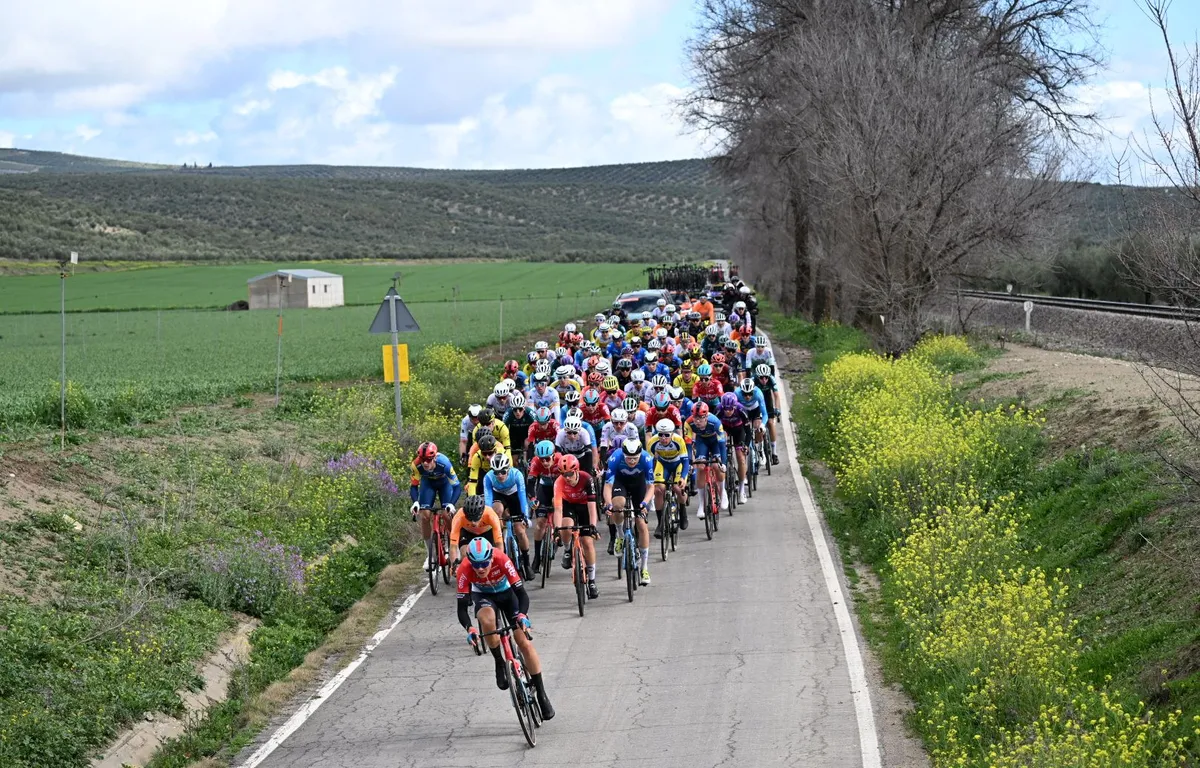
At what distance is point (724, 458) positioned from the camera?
18.8m

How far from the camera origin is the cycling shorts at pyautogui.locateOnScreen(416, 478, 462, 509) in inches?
612

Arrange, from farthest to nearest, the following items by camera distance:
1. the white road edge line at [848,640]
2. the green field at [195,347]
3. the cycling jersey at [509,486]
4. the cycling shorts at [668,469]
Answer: the green field at [195,347], the cycling shorts at [668,469], the cycling jersey at [509,486], the white road edge line at [848,640]

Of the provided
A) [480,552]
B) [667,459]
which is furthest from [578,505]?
[480,552]

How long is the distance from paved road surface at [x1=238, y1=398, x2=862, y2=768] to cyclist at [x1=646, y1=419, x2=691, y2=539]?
1234mm

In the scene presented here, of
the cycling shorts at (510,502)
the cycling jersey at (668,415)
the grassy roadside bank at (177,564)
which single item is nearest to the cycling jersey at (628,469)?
the cycling shorts at (510,502)

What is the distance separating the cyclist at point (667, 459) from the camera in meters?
16.5

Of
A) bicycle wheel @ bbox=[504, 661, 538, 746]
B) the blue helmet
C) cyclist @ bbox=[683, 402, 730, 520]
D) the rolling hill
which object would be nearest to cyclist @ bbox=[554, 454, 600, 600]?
cyclist @ bbox=[683, 402, 730, 520]

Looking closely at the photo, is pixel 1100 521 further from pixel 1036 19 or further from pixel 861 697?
pixel 1036 19

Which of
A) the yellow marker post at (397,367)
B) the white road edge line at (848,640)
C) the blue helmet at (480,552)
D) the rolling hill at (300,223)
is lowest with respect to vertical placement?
the white road edge line at (848,640)

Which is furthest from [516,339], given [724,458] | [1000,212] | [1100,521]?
[1100,521]

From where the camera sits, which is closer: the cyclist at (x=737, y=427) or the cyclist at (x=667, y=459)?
the cyclist at (x=667, y=459)

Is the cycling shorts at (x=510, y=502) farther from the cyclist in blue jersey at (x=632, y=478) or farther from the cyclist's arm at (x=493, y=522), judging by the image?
the cyclist's arm at (x=493, y=522)

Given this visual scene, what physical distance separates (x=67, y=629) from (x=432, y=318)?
55.9 m

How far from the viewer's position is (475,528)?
11617 mm
